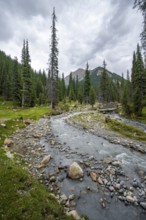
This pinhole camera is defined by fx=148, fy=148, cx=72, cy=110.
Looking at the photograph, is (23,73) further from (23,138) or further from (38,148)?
(38,148)

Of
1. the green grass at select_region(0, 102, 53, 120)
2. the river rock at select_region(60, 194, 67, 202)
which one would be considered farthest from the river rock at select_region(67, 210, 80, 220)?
the green grass at select_region(0, 102, 53, 120)

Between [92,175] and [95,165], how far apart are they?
1425 millimetres

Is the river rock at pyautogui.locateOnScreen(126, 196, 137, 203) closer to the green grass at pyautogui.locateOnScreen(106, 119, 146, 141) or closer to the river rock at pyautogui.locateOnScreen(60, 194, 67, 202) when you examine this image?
the river rock at pyautogui.locateOnScreen(60, 194, 67, 202)

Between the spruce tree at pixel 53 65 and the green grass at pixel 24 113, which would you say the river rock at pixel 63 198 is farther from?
the spruce tree at pixel 53 65

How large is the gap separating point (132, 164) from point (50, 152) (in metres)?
6.33

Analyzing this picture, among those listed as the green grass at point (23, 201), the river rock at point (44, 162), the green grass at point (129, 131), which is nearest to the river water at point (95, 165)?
the river rock at point (44, 162)

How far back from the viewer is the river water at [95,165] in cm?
648

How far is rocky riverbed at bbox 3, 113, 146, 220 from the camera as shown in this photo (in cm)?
676

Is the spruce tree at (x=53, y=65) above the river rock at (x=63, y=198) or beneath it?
above

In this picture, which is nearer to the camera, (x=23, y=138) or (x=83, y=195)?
(x=83, y=195)

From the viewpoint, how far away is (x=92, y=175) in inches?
352

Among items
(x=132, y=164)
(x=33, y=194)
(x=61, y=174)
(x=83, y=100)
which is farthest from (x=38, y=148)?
(x=83, y=100)

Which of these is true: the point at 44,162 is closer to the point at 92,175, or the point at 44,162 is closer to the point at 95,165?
the point at 92,175

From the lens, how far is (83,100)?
76.4 meters
